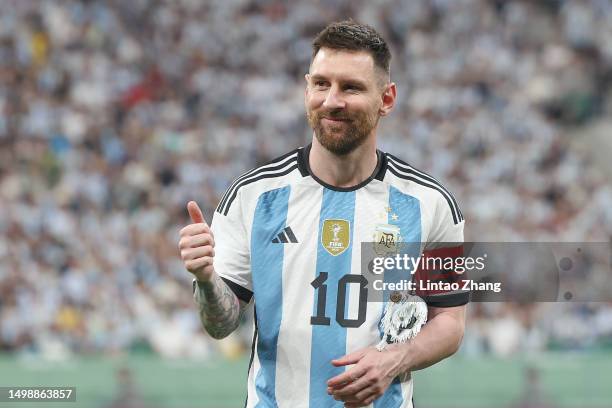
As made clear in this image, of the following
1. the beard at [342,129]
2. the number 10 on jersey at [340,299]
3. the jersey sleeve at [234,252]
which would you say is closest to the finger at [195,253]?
the jersey sleeve at [234,252]

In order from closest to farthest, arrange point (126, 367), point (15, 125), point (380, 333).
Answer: point (380, 333)
point (126, 367)
point (15, 125)

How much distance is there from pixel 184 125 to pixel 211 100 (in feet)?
2.65

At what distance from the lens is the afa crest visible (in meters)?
4.25

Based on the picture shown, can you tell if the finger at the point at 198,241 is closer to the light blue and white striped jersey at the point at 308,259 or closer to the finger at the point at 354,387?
the light blue and white striped jersey at the point at 308,259

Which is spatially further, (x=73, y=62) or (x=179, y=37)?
(x=179, y=37)

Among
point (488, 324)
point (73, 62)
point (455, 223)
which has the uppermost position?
point (73, 62)

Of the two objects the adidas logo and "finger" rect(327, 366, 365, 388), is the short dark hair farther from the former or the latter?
"finger" rect(327, 366, 365, 388)

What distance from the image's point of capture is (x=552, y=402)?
11.5 meters

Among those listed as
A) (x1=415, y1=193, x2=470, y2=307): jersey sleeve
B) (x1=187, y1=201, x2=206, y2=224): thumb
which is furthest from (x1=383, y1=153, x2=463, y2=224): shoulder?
(x1=187, y1=201, x2=206, y2=224): thumb

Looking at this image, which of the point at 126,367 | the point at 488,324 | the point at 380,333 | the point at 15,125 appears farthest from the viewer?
the point at 15,125

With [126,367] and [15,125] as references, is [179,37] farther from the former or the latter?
[126,367]

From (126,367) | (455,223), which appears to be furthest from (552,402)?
(455,223)

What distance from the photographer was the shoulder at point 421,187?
438 cm

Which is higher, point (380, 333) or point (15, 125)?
point (15, 125)
